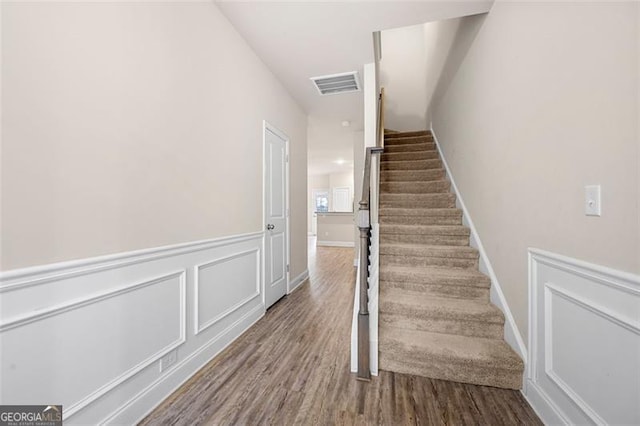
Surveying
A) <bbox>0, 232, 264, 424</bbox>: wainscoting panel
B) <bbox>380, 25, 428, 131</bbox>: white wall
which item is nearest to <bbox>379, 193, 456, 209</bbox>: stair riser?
<bbox>0, 232, 264, 424</bbox>: wainscoting panel

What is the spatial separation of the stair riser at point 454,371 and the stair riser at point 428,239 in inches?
47.0

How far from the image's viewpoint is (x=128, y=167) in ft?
4.21

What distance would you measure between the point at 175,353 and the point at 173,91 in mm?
1602

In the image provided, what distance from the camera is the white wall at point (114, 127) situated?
3.00 feet

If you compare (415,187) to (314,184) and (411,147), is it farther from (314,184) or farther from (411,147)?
(314,184)

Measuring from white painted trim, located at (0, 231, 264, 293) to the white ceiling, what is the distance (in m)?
1.83

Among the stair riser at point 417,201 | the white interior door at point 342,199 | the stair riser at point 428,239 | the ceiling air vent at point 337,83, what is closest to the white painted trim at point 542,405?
the stair riser at point 428,239

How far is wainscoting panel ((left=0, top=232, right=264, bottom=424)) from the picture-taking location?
921mm

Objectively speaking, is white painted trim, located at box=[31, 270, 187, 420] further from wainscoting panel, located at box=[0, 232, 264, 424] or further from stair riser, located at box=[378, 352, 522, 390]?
stair riser, located at box=[378, 352, 522, 390]

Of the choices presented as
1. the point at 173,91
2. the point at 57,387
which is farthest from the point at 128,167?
the point at 57,387

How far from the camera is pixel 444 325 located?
6.23 feet

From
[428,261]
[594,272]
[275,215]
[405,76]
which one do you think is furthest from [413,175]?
[405,76]

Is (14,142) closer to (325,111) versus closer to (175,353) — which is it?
(175,353)

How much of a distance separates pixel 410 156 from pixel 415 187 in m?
0.86
